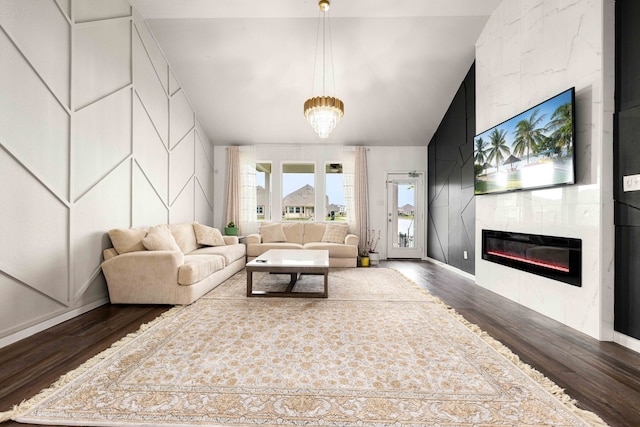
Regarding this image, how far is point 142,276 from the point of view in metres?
3.07

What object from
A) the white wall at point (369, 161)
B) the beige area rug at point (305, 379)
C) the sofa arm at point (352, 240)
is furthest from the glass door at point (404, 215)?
the beige area rug at point (305, 379)

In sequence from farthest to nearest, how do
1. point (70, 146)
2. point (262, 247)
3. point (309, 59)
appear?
point (262, 247) → point (309, 59) → point (70, 146)

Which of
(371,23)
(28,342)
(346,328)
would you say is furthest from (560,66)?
(28,342)

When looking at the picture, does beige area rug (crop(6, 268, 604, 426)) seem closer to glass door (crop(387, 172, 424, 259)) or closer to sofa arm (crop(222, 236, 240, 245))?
sofa arm (crop(222, 236, 240, 245))

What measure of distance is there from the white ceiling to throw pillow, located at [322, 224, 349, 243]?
2010mm

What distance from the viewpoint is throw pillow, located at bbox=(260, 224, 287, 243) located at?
5.87 meters

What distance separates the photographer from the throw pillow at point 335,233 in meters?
5.81

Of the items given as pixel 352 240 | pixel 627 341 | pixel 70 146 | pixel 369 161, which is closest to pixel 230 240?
pixel 352 240

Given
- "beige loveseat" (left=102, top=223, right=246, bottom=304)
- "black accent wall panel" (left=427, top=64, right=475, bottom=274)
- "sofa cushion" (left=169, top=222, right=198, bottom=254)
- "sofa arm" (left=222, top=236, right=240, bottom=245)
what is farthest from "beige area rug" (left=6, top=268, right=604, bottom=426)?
"sofa arm" (left=222, top=236, right=240, bottom=245)

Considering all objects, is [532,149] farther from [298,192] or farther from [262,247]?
[298,192]

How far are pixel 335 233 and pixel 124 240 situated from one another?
368cm

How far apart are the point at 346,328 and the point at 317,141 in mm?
4802

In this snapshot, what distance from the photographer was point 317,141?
6461 millimetres

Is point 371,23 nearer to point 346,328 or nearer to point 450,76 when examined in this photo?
point 450,76
